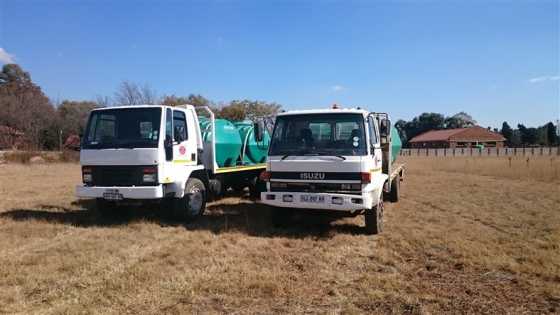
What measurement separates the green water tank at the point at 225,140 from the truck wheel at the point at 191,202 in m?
1.22

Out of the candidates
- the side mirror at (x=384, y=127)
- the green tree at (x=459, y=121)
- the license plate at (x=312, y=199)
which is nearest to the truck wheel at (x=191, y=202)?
the license plate at (x=312, y=199)

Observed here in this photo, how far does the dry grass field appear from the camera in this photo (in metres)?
4.70

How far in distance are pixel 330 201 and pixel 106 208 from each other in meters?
5.25

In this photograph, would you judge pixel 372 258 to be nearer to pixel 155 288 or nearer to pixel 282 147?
pixel 282 147

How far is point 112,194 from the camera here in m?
8.38

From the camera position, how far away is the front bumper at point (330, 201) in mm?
7266

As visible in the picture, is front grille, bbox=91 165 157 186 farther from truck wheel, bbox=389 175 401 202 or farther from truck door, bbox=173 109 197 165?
truck wheel, bbox=389 175 401 202

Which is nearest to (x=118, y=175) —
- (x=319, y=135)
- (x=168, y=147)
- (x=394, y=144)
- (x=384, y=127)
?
(x=168, y=147)

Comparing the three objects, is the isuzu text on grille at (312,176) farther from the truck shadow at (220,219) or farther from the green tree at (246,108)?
the green tree at (246,108)

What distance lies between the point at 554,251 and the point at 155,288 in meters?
5.84

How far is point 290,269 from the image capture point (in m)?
5.90

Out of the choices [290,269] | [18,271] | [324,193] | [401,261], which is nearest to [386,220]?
[324,193]

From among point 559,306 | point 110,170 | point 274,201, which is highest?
point 110,170

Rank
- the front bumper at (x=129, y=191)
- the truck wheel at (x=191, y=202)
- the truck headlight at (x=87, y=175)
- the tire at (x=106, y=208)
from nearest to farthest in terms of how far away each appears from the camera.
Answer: the front bumper at (x=129, y=191) < the truck headlight at (x=87, y=175) < the truck wheel at (x=191, y=202) < the tire at (x=106, y=208)
